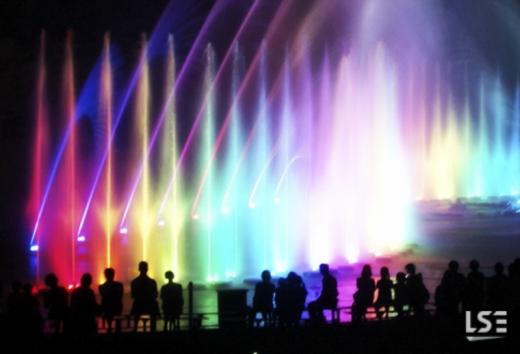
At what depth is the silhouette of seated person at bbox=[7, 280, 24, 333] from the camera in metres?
8.58

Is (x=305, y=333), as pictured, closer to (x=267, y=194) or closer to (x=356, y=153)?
(x=356, y=153)

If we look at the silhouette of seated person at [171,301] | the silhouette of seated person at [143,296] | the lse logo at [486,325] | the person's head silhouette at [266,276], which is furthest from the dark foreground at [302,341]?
the person's head silhouette at [266,276]

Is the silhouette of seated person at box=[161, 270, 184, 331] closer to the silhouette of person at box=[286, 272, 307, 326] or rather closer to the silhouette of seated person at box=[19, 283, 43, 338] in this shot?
the silhouette of person at box=[286, 272, 307, 326]

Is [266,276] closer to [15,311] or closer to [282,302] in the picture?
[282,302]

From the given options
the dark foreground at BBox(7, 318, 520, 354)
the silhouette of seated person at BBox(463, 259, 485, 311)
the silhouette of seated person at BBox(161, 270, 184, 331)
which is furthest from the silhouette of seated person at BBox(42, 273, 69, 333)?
the silhouette of seated person at BBox(463, 259, 485, 311)

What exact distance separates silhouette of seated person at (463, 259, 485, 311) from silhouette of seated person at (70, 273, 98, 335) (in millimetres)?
5121

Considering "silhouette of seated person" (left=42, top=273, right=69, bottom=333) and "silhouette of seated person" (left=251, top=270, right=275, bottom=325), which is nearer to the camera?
"silhouette of seated person" (left=42, top=273, right=69, bottom=333)

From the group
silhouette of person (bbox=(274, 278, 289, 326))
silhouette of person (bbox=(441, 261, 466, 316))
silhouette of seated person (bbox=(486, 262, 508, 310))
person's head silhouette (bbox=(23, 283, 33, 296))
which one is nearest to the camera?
person's head silhouette (bbox=(23, 283, 33, 296))

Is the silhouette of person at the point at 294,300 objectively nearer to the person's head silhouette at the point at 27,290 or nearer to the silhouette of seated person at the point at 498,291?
the silhouette of seated person at the point at 498,291

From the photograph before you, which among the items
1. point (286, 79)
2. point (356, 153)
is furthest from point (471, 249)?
point (286, 79)

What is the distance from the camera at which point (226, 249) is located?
77.3 ft

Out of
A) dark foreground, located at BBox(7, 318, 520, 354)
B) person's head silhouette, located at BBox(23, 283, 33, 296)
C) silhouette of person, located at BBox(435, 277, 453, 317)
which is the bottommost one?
dark foreground, located at BBox(7, 318, 520, 354)

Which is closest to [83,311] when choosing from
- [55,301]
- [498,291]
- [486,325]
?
[55,301]

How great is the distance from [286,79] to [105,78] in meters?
7.62
